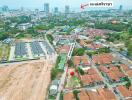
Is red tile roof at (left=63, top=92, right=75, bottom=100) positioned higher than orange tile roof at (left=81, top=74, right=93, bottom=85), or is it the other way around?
orange tile roof at (left=81, top=74, right=93, bottom=85)

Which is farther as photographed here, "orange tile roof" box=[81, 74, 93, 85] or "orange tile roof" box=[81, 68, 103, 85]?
"orange tile roof" box=[81, 68, 103, 85]

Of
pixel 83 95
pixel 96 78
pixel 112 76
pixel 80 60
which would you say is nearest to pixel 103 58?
pixel 80 60

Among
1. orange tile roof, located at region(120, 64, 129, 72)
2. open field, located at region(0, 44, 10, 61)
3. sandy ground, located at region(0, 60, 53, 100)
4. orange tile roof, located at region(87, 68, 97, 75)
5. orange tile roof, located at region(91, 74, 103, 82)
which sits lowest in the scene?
sandy ground, located at region(0, 60, 53, 100)

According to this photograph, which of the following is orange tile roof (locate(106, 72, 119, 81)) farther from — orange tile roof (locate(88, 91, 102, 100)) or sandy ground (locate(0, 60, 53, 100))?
sandy ground (locate(0, 60, 53, 100))

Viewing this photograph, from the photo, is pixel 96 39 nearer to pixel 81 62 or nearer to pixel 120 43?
pixel 120 43

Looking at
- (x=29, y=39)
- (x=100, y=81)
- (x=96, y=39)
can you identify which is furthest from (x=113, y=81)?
(x=29, y=39)

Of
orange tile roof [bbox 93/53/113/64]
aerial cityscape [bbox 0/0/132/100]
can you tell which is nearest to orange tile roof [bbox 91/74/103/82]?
aerial cityscape [bbox 0/0/132/100]

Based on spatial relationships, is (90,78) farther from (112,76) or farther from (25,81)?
(25,81)

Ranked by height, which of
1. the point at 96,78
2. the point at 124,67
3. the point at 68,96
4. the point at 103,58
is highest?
the point at 103,58

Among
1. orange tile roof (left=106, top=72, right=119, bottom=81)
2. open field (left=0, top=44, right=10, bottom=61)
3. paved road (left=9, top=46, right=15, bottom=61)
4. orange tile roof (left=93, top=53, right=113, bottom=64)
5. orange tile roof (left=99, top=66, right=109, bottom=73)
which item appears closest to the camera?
orange tile roof (left=106, top=72, right=119, bottom=81)
